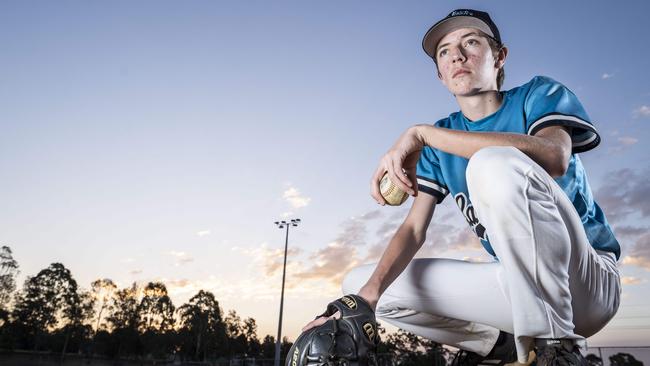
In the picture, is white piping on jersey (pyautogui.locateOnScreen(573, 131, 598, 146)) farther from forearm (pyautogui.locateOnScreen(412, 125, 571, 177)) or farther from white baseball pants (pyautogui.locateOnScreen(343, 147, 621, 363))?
white baseball pants (pyautogui.locateOnScreen(343, 147, 621, 363))

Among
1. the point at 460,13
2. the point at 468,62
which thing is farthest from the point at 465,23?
the point at 468,62

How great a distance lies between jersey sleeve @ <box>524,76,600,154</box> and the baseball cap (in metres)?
0.57

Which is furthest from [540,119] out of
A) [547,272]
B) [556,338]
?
[556,338]

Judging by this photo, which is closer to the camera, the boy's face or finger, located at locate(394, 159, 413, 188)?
finger, located at locate(394, 159, 413, 188)

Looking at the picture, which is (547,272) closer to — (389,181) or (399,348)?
(389,181)

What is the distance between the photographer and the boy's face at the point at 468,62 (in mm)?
2545

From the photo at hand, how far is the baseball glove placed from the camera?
1652 millimetres

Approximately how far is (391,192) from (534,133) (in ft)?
2.40

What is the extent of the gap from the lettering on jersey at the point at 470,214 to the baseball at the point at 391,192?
2.32 feet

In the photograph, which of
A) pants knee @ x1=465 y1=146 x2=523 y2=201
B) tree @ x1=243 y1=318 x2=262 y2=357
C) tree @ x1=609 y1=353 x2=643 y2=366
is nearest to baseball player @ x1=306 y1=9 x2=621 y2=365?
pants knee @ x1=465 y1=146 x2=523 y2=201

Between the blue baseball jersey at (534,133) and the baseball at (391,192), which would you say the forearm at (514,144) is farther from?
the baseball at (391,192)

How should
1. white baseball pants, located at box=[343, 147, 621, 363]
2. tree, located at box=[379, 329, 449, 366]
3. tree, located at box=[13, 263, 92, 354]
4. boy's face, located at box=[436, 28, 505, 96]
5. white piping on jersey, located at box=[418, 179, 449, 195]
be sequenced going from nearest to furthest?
1. white baseball pants, located at box=[343, 147, 621, 363]
2. boy's face, located at box=[436, 28, 505, 96]
3. white piping on jersey, located at box=[418, 179, 449, 195]
4. tree, located at box=[379, 329, 449, 366]
5. tree, located at box=[13, 263, 92, 354]

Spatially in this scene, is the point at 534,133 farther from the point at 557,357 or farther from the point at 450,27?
the point at 557,357

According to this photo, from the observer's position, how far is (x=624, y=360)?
45.2 ft
